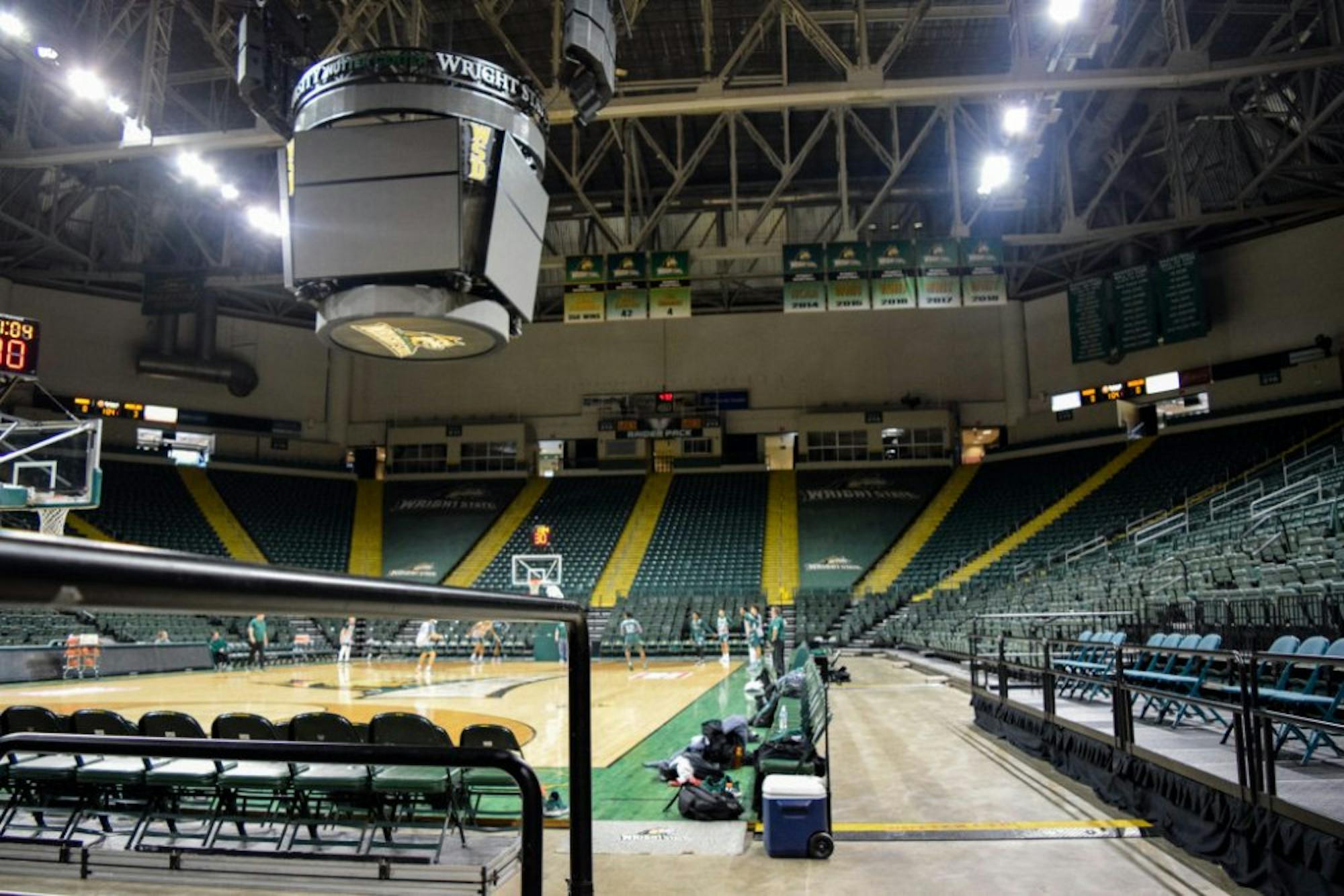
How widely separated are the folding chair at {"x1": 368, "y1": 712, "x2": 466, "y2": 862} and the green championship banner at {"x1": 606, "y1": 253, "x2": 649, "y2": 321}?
41.4ft

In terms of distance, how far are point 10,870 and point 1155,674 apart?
7.14m

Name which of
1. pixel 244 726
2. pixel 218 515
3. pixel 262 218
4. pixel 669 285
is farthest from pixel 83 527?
pixel 244 726

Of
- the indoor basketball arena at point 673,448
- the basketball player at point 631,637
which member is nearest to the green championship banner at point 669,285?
the indoor basketball arena at point 673,448

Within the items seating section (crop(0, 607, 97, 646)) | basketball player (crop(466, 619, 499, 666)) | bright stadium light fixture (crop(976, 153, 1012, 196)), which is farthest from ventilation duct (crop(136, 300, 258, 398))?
bright stadium light fixture (crop(976, 153, 1012, 196))

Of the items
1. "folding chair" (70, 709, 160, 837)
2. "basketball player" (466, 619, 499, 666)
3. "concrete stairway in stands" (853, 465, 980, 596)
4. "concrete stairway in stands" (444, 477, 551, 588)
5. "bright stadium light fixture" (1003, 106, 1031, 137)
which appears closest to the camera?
"folding chair" (70, 709, 160, 837)

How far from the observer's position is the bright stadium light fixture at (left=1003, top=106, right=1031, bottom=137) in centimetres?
1442

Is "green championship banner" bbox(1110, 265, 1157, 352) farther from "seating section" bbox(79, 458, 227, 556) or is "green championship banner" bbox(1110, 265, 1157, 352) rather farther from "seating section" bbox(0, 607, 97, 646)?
"seating section" bbox(79, 458, 227, 556)

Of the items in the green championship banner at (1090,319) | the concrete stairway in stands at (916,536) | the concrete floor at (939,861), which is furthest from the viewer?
the concrete stairway in stands at (916,536)

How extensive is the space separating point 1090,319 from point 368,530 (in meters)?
23.6

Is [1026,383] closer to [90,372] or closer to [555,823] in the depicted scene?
[555,823]

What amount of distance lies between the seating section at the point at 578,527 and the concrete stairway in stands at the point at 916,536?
3481 millimetres

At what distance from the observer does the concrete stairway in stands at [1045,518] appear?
2447cm

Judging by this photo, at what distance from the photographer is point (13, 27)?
1288 cm

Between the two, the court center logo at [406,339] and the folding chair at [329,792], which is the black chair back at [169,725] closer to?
the folding chair at [329,792]
